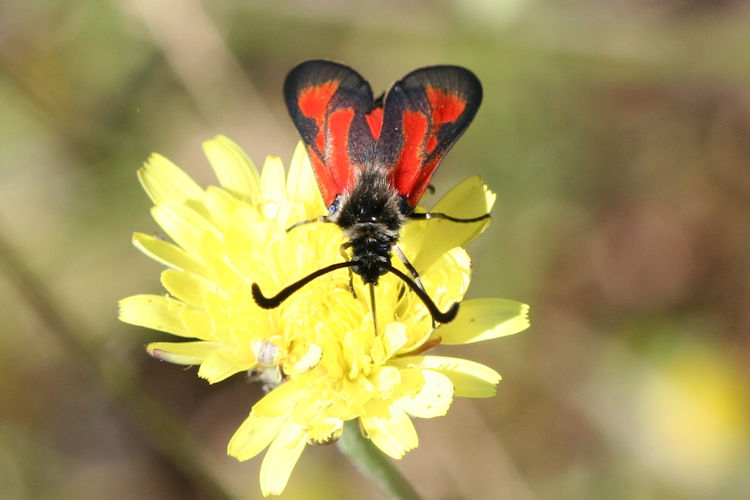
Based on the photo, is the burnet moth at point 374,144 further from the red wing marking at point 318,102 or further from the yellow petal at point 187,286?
the yellow petal at point 187,286

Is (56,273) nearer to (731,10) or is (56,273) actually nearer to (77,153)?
(77,153)

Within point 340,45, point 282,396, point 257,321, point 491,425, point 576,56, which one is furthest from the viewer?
point 340,45

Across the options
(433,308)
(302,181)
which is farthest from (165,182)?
(433,308)

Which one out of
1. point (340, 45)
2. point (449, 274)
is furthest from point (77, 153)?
point (449, 274)

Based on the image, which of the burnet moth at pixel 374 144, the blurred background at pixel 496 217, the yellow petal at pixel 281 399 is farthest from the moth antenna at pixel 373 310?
the blurred background at pixel 496 217

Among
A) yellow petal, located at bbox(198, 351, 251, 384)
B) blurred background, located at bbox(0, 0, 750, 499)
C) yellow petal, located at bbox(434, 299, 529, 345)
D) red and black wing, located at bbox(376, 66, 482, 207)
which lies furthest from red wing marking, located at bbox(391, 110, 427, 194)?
blurred background, located at bbox(0, 0, 750, 499)

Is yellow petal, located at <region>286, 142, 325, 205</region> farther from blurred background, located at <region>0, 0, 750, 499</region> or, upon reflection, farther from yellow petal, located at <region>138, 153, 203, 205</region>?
blurred background, located at <region>0, 0, 750, 499</region>
